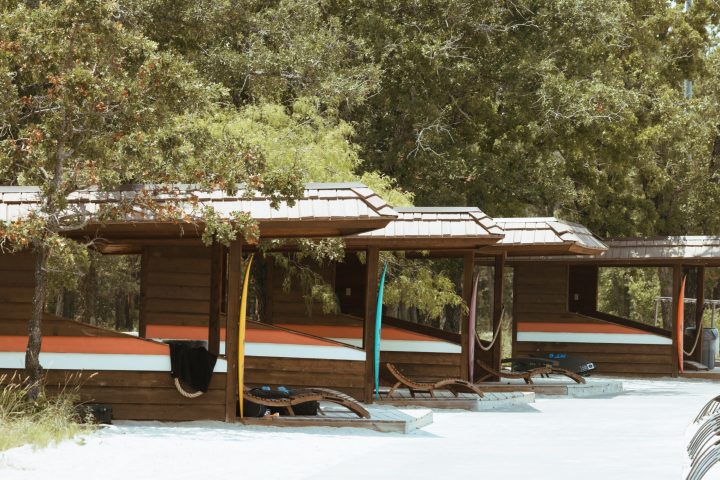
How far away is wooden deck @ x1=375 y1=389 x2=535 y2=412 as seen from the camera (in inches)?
703

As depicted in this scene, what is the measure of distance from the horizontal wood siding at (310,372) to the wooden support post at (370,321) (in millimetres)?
101

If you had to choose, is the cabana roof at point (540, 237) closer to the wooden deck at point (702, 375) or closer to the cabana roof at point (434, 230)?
the cabana roof at point (434, 230)

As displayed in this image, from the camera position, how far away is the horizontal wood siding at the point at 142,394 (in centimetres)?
1391

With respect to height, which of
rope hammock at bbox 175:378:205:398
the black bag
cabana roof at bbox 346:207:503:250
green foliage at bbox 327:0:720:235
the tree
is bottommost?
the black bag

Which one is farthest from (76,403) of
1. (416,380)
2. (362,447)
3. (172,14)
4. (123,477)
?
(172,14)

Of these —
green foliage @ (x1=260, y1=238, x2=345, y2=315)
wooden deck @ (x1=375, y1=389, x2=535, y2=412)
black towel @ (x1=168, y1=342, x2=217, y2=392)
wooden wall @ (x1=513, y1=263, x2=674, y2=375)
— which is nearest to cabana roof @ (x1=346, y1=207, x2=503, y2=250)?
green foliage @ (x1=260, y1=238, x2=345, y2=315)

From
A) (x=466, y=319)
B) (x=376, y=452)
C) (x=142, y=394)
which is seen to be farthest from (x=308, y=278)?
(x=376, y=452)

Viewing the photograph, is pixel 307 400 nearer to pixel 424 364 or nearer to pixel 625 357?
pixel 424 364

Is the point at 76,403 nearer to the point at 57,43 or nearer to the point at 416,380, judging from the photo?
the point at 57,43

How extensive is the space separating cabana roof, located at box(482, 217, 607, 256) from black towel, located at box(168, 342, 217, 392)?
802cm

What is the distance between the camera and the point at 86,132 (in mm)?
13383

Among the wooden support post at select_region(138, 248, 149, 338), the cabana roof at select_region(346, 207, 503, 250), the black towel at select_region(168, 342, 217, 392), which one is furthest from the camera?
the cabana roof at select_region(346, 207, 503, 250)

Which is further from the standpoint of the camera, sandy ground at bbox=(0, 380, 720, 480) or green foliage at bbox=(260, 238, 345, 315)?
green foliage at bbox=(260, 238, 345, 315)

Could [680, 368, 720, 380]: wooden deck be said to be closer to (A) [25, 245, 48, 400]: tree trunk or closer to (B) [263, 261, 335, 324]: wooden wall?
(B) [263, 261, 335, 324]: wooden wall
